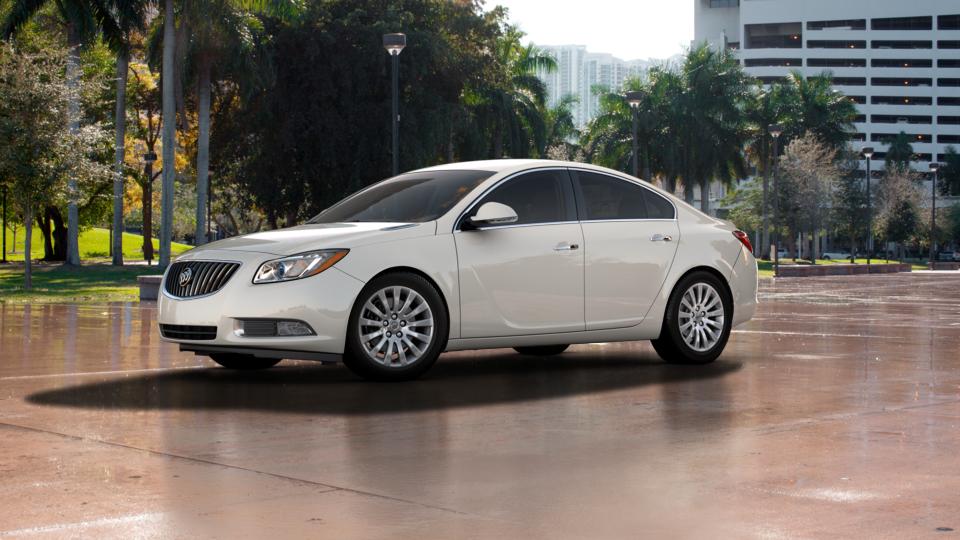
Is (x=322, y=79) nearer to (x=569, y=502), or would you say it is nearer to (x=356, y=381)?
(x=356, y=381)

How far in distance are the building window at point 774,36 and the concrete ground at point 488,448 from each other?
14633 centimetres

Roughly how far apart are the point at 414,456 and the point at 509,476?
779 mm

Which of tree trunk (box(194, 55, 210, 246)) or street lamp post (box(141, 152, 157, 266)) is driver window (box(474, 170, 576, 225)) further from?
street lamp post (box(141, 152, 157, 266))

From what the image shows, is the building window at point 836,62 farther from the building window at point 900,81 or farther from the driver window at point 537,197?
the driver window at point 537,197

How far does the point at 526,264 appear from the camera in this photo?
37.1ft

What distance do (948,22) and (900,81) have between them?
8.22 meters

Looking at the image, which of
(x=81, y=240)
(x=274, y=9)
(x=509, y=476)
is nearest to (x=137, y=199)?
(x=81, y=240)

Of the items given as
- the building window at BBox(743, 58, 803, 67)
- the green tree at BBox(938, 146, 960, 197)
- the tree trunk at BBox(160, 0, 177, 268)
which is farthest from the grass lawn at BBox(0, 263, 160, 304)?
→ the building window at BBox(743, 58, 803, 67)

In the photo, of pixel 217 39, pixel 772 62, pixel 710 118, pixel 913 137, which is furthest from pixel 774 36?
pixel 217 39

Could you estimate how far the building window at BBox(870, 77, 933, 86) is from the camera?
6137 inches

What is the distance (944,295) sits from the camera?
3114 centimetres

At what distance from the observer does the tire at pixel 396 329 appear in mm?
10477

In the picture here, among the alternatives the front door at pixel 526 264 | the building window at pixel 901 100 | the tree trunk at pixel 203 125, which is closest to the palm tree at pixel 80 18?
the tree trunk at pixel 203 125

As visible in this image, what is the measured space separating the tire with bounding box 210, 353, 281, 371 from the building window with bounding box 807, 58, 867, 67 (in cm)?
14621
